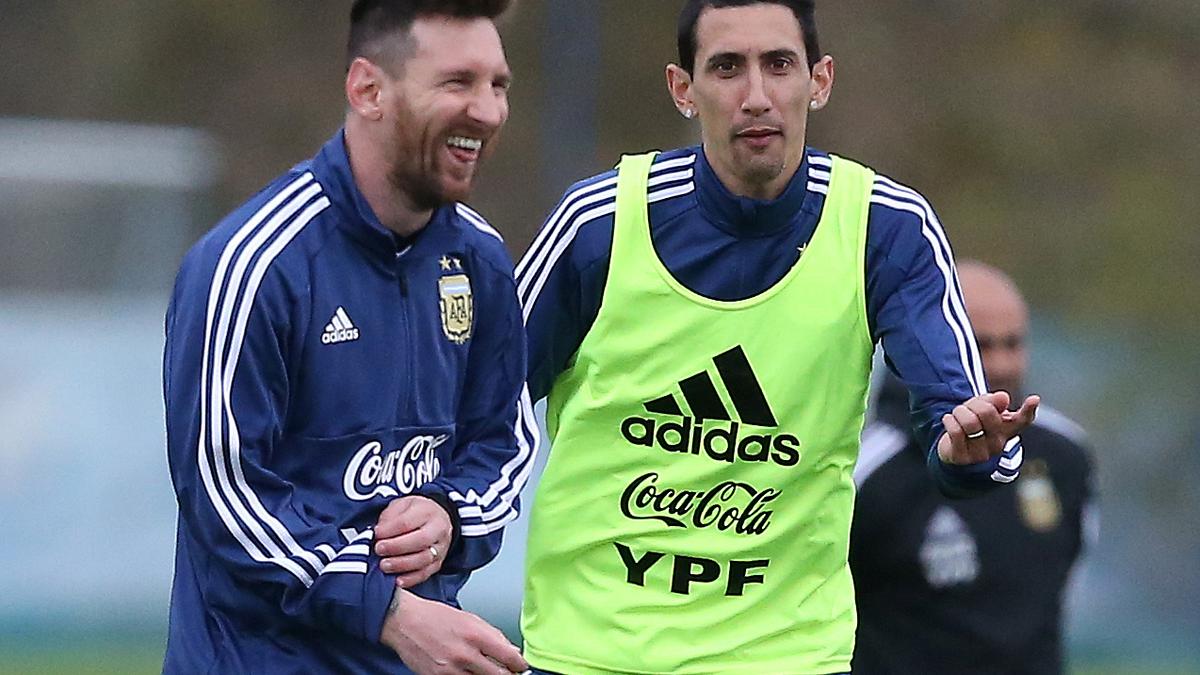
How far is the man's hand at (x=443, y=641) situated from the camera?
374 cm

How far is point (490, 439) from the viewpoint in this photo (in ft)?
14.2

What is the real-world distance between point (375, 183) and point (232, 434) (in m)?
0.57

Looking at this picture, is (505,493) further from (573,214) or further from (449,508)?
(573,214)

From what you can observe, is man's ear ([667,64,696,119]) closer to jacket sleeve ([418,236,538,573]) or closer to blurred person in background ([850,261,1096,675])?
jacket sleeve ([418,236,538,573])

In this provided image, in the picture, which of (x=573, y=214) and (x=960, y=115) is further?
(x=960, y=115)

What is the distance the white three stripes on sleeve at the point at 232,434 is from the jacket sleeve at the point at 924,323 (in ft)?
4.64

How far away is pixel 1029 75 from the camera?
53.8 ft

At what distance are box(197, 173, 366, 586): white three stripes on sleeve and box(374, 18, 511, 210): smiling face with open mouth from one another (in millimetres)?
326

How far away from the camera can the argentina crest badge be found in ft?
13.7

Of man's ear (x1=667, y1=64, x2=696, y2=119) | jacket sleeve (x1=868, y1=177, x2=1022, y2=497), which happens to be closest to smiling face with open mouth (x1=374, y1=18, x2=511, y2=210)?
man's ear (x1=667, y1=64, x2=696, y2=119)

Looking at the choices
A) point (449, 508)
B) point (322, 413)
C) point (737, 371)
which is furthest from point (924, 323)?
point (322, 413)

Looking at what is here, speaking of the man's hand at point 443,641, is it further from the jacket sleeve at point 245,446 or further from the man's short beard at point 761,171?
the man's short beard at point 761,171

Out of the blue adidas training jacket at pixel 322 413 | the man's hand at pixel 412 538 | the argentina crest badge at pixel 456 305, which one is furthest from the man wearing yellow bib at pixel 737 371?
the man's hand at pixel 412 538

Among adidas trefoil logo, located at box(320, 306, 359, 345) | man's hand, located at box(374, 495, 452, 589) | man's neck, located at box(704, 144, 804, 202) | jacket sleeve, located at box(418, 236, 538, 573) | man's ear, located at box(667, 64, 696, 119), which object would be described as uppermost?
man's ear, located at box(667, 64, 696, 119)
